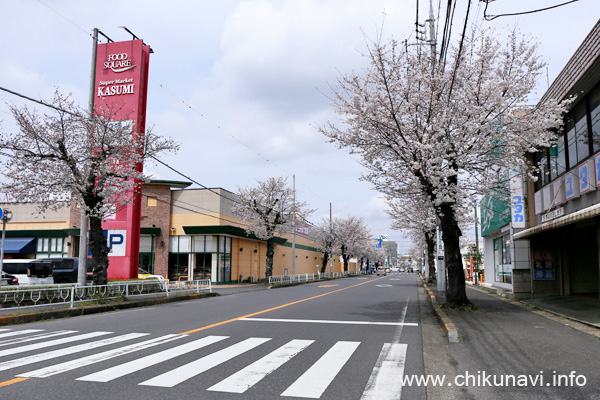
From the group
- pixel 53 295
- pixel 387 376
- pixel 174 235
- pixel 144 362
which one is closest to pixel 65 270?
pixel 53 295

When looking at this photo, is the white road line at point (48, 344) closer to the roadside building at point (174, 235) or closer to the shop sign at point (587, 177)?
the shop sign at point (587, 177)

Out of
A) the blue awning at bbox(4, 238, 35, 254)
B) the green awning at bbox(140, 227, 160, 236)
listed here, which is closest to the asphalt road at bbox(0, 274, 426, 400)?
the green awning at bbox(140, 227, 160, 236)

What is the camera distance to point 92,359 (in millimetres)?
7082

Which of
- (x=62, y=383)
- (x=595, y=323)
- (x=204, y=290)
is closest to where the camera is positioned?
(x=62, y=383)

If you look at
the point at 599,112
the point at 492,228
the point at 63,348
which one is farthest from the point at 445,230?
the point at 492,228

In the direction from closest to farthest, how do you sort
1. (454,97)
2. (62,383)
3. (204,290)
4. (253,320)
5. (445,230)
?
1. (62,383)
2. (253,320)
3. (454,97)
4. (445,230)
5. (204,290)

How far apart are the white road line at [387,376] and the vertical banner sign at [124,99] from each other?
770 inches

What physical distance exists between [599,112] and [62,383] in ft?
46.8

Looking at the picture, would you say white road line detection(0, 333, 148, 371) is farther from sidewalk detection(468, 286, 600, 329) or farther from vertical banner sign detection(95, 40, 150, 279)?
vertical banner sign detection(95, 40, 150, 279)

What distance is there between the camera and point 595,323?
10.4 meters

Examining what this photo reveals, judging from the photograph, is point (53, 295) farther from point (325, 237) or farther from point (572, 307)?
point (325, 237)

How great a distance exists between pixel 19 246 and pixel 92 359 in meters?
39.2

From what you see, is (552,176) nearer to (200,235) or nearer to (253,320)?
(253,320)

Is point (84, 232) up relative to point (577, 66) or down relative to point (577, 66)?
down
